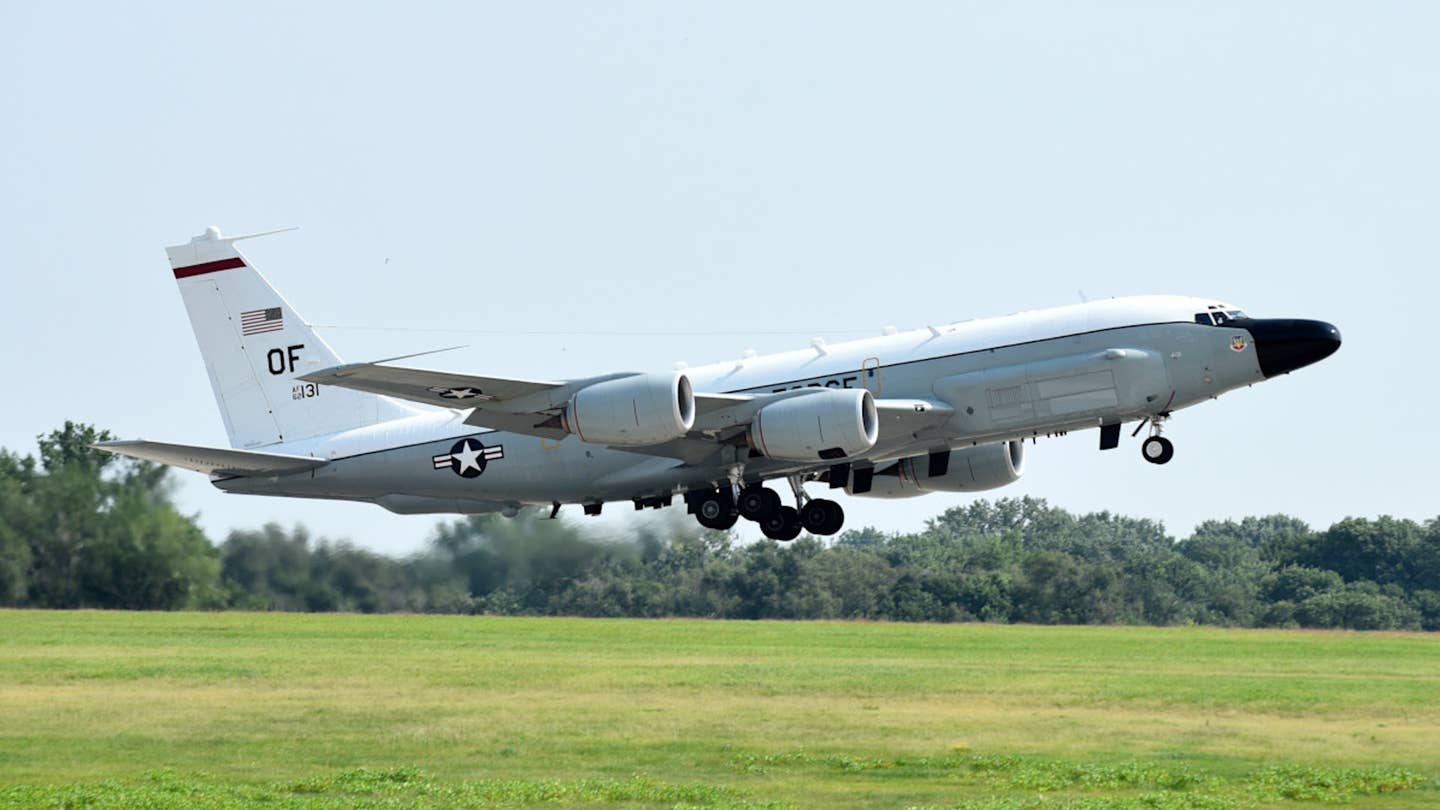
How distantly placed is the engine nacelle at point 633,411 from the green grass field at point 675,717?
6.48 metres

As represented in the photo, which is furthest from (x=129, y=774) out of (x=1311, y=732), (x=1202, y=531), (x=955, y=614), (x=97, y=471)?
(x=1202, y=531)

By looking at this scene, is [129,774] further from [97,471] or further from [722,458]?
[97,471]

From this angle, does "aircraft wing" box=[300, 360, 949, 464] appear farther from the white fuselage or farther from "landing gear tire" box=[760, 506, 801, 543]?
"landing gear tire" box=[760, 506, 801, 543]

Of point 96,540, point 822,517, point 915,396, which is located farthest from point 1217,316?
point 96,540

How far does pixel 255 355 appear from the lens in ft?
159

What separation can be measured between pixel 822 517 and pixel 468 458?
7819 mm

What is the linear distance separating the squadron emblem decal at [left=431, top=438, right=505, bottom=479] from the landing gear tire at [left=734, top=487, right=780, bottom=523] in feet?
17.4

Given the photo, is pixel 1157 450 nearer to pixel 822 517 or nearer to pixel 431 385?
pixel 822 517

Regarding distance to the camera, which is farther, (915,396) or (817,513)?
(817,513)

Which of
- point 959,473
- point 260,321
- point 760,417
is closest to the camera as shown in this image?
point 760,417

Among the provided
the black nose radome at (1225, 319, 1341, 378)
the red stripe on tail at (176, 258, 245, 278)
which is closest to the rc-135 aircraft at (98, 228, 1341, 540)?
the black nose radome at (1225, 319, 1341, 378)

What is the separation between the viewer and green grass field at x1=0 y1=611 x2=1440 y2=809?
1463 inches

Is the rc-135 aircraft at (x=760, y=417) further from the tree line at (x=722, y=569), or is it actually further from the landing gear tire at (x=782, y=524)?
the tree line at (x=722, y=569)

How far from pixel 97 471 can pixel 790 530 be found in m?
23.8
